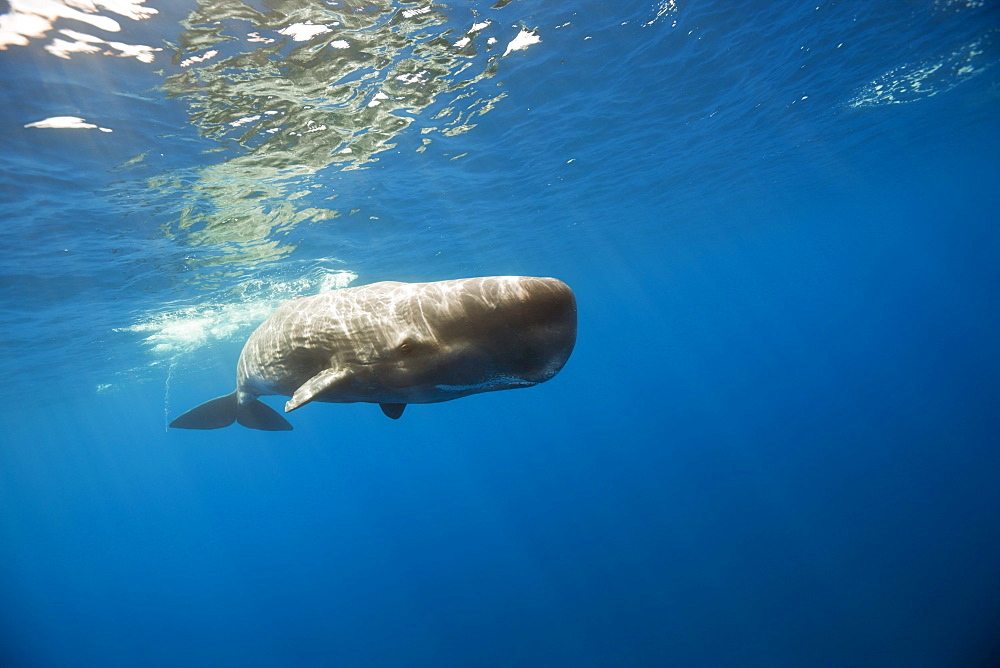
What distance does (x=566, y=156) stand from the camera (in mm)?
16719

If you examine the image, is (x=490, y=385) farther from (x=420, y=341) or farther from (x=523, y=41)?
(x=523, y=41)

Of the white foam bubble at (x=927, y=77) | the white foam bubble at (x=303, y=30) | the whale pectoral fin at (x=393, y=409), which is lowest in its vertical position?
the white foam bubble at (x=927, y=77)

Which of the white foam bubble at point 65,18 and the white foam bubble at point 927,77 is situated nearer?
the white foam bubble at point 65,18

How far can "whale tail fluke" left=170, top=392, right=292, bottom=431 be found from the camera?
5.70m

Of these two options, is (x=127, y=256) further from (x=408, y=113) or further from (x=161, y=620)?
(x=161, y=620)

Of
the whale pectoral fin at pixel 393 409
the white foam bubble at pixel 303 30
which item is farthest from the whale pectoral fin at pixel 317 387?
the white foam bubble at pixel 303 30

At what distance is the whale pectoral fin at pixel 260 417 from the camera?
561 cm

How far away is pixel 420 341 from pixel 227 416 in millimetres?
4651

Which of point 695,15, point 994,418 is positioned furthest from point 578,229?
point 994,418

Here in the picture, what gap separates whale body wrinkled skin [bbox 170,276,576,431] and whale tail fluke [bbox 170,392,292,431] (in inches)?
91.3

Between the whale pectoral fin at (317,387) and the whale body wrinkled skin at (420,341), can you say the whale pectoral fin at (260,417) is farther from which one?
the whale pectoral fin at (317,387)

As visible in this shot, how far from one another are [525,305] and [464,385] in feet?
2.21

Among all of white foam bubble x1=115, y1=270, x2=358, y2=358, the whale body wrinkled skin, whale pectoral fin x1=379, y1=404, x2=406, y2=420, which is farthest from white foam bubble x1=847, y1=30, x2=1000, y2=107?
white foam bubble x1=115, y1=270, x2=358, y2=358

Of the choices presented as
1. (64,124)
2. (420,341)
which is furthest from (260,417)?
(64,124)
